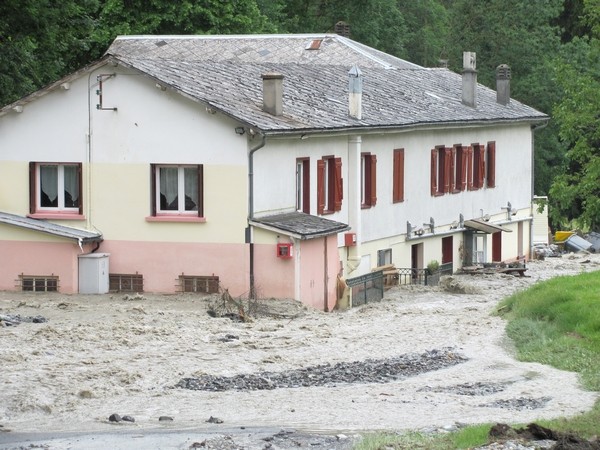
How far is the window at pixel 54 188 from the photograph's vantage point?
3794 centimetres

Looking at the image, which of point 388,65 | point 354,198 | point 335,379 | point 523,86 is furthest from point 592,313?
point 523,86

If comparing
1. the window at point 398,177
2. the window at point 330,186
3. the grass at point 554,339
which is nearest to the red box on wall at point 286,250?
the window at point 330,186

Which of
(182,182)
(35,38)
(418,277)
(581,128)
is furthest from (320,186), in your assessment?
(581,128)

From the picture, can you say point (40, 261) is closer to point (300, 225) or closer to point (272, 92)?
point (300, 225)

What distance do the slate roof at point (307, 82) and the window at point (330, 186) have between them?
3.76ft

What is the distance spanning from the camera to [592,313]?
29094 mm

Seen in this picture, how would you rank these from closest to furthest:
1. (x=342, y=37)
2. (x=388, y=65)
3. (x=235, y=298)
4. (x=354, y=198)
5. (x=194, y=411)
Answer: (x=194, y=411)
(x=235, y=298)
(x=354, y=198)
(x=388, y=65)
(x=342, y=37)

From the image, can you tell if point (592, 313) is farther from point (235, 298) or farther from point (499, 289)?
point (499, 289)

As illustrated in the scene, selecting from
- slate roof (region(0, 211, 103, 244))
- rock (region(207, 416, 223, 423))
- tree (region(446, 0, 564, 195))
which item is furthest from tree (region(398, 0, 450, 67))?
rock (region(207, 416, 223, 423))

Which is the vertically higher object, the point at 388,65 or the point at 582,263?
the point at 388,65

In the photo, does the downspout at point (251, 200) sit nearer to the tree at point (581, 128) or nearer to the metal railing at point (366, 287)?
the metal railing at point (366, 287)

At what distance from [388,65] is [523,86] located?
56.3ft

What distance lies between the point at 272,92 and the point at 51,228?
6131 millimetres

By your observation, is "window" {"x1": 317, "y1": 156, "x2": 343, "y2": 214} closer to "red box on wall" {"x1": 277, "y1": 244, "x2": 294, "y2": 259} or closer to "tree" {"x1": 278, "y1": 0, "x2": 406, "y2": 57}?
"red box on wall" {"x1": 277, "y1": 244, "x2": 294, "y2": 259}
